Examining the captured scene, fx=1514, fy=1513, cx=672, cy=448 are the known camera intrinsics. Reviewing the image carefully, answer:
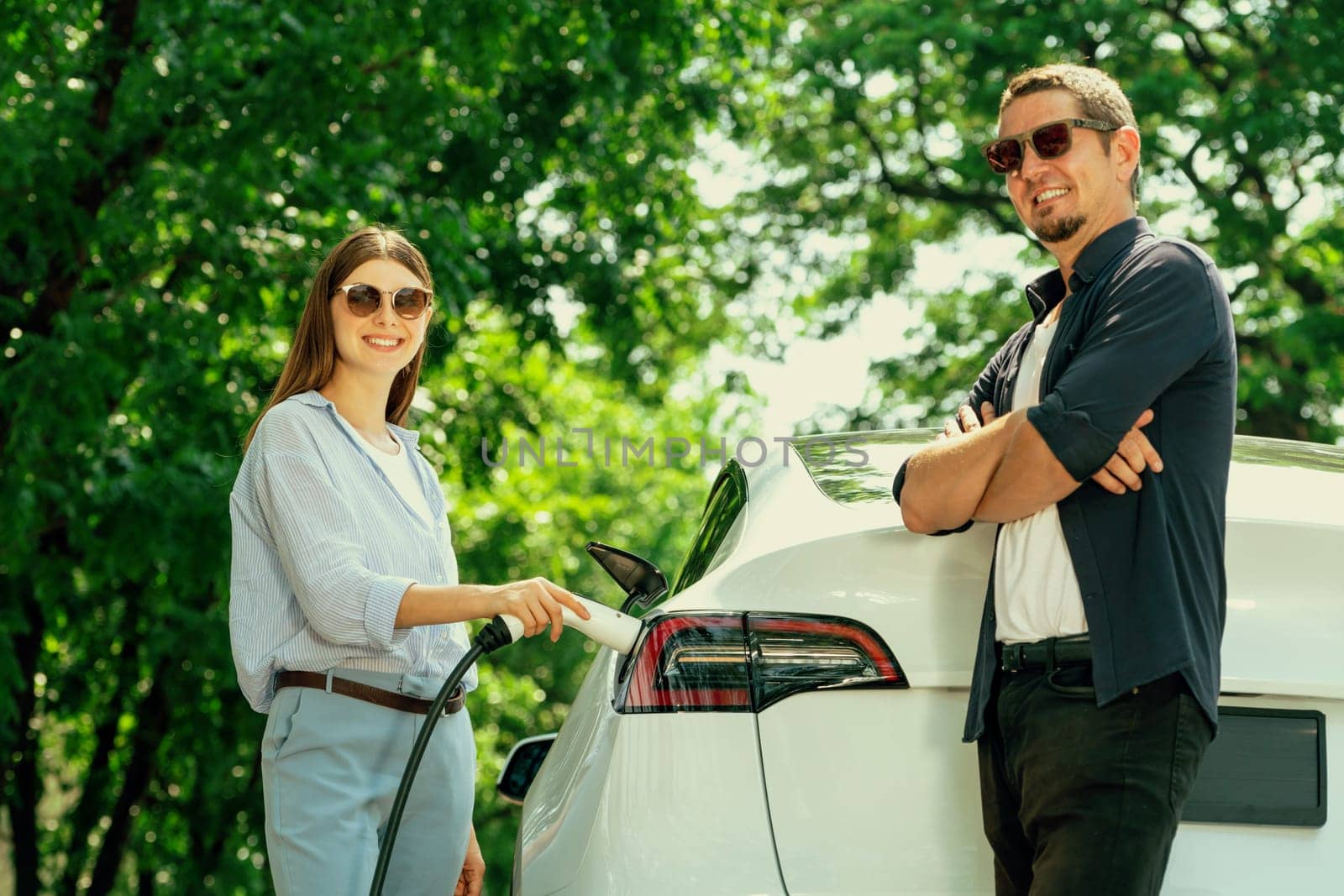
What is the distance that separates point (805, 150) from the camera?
52.4ft

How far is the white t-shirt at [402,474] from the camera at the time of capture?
2.96 metres

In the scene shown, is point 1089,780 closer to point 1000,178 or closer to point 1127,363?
point 1127,363

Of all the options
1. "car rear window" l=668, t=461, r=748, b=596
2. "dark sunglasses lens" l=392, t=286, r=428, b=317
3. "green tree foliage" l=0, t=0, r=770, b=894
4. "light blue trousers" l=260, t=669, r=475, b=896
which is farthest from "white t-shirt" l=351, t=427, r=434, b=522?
"green tree foliage" l=0, t=0, r=770, b=894

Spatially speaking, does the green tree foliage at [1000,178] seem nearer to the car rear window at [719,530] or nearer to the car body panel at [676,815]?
the car rear window at [719,530]

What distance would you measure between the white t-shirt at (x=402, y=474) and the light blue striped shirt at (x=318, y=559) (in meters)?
0.05

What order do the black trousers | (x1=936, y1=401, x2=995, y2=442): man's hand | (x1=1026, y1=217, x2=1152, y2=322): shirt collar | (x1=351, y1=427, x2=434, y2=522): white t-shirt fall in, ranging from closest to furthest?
1. the black trousers
2. (x1=1026, y1=217, x2=1152, y2=322): shirt collar
3. (x1=936, y1=401, x2=995, y2=442): man's hand
4. (x1=351, y1=427, x2=434, y2=522): white t-shirt

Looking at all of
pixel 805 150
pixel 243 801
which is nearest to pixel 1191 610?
pixel 243 801

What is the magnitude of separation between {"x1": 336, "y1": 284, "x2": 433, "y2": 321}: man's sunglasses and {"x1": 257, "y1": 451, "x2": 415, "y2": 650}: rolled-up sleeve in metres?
0.37

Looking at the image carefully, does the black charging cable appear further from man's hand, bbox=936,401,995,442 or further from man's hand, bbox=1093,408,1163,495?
man's hand, bbox=1093,408,1163,495

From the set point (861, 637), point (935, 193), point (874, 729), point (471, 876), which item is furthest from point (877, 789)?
point (935, 193)

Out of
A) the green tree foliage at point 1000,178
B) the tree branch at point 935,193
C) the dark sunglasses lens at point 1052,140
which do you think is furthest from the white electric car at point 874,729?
the tree branch at point 935,193

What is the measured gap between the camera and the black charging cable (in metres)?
2.60

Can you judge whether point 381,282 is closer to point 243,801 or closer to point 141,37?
point 141,37

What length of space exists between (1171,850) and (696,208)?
35.4ft
